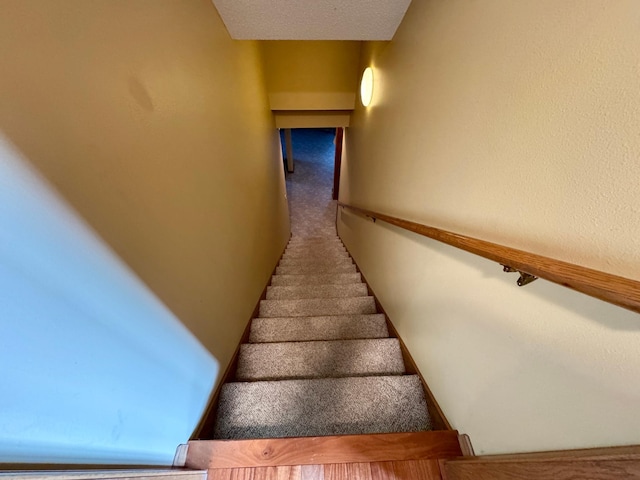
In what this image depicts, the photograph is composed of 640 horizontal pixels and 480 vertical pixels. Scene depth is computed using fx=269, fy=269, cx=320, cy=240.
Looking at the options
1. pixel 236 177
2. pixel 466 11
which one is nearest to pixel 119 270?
pixel 236 177

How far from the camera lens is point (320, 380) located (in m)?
1.35

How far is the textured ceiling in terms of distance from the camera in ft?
4.84

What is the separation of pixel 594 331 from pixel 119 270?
1078 mm

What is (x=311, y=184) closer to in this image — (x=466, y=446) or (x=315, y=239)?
(x=315, y=239)

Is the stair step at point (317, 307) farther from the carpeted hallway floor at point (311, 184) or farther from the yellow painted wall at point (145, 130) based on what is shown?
the carpeted hallway floor at point (311, 184)

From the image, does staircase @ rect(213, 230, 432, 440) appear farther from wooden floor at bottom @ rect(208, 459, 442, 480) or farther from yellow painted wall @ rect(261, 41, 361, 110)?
yellow painted wall @ rect(261, 41, 361, 110)

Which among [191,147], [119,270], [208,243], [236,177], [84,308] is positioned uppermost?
[236,177]

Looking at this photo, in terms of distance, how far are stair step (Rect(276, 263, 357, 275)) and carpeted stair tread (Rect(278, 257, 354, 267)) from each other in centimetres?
8

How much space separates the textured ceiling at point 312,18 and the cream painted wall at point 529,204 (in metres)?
0.31

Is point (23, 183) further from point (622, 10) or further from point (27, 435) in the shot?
point (622, 10)

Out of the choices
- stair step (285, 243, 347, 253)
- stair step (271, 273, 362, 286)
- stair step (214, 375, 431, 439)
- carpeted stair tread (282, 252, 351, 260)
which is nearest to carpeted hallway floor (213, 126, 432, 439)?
stair step (214, 375, 431, 439)

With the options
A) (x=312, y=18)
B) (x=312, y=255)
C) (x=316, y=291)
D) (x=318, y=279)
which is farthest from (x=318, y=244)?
(x=312, y=18)

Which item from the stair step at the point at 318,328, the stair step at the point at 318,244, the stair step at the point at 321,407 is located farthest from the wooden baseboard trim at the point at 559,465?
the stair step at the point at 318,244

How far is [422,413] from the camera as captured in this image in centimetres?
125
